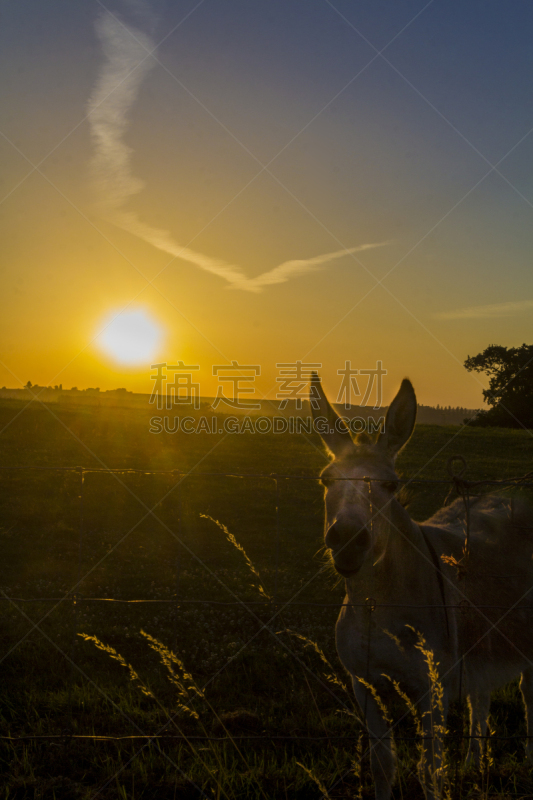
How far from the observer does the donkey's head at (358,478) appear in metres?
3.57

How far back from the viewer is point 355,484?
389cm

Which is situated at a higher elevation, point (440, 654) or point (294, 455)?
point (294, 455)

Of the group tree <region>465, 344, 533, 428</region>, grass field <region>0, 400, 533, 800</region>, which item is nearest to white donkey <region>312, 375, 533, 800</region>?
grass field <region>0, 400, 533, 800</region>

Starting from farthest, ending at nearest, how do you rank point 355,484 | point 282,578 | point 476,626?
point 282,578 < point 476,626 < point 355,484

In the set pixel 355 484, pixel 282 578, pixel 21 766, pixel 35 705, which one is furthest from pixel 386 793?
pixel 282 578

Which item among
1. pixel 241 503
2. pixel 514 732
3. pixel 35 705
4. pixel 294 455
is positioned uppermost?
pixel 294 455

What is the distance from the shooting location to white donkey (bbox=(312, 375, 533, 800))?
381 centimetres

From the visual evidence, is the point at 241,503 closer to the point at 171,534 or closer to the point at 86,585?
the point at 171,534

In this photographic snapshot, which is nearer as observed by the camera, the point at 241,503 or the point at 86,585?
the point at 86,585

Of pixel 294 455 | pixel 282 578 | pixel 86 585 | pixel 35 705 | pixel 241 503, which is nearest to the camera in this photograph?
pixel 35 705

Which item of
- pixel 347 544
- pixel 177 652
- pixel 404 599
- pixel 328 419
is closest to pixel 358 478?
pixel 347 544

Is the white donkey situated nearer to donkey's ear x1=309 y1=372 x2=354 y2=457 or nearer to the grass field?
donkey's ear x1=309 y1=372 x2=354 y2=457

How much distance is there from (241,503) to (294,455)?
8.63 m

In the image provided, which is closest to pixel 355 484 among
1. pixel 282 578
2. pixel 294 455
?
pixel 282 578
